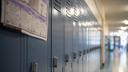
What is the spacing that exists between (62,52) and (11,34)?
1.11 meters

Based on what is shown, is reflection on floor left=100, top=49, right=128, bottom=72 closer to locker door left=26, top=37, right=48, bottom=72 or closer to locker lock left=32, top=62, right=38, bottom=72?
locker door left=26, top=37, right=48, bottom=72

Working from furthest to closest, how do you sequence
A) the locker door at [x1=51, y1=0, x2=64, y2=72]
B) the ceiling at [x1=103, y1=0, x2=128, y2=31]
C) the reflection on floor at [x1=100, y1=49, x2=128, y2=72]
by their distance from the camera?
1. the ceiling at [x1=103, y1=0, x2=128, y2=31]
2. the reflection on floor at [x1=100, y1=49, x2=128, y2=72]
3. the locker door at [x1=51, y1=0, x2=64, y2=72]

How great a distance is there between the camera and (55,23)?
66.8 inches

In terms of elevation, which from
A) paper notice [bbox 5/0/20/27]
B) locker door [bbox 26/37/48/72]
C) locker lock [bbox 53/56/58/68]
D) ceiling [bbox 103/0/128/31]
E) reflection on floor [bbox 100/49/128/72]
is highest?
ceiling [bbox 103/0/128/31]

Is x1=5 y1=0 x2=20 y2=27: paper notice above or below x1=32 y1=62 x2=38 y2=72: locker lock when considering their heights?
above

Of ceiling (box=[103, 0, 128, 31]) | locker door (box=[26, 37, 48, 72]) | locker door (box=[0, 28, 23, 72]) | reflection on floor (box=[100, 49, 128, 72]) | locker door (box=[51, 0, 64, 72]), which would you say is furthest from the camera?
ceiling (box=[103, 0, 128, 31])

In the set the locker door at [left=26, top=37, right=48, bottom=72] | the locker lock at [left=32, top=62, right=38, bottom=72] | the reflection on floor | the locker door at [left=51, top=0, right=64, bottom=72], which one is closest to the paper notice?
the locker door at [left=26, top=37, right=48, bottom=72]

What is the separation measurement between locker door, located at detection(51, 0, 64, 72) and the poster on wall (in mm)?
246

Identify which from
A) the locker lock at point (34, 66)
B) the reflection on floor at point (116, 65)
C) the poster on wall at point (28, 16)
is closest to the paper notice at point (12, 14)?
the poster on wall at point (28, 16)

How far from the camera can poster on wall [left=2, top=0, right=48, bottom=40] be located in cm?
86

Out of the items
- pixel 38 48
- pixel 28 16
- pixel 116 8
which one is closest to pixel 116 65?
pixel 116 8

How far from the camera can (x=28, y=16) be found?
3.47 ft

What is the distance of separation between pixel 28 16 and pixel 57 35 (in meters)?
0.74

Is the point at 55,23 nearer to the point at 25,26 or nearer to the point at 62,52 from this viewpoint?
the point at 62,52
